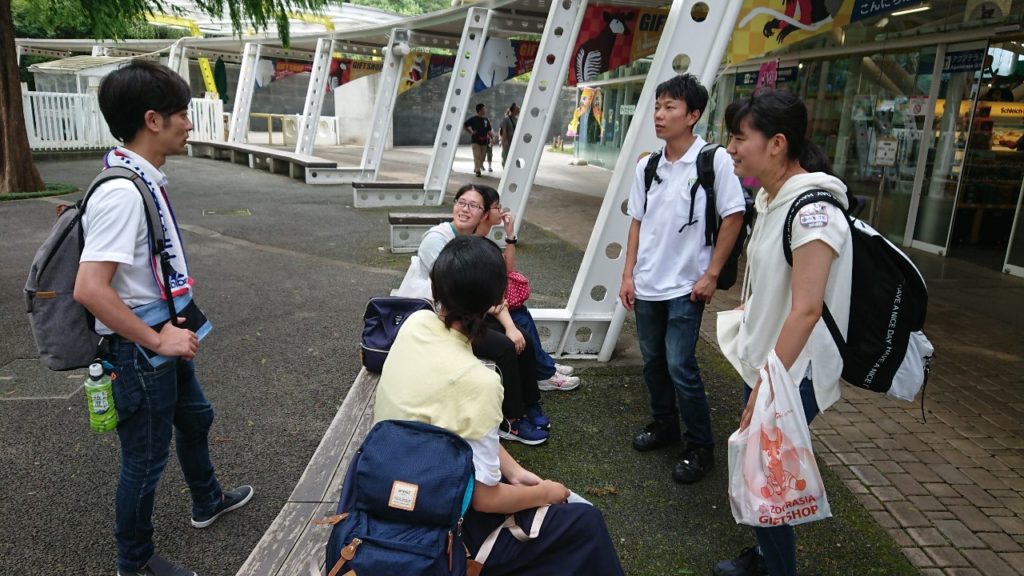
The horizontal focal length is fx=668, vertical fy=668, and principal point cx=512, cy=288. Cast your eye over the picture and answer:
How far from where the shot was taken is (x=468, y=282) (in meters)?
1.77

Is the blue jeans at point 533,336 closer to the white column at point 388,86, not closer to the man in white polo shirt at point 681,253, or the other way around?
the man in white polo shirt at point 681,253

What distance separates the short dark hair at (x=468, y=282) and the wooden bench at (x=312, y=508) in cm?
83

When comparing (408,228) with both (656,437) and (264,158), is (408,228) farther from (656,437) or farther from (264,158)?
(264,158)

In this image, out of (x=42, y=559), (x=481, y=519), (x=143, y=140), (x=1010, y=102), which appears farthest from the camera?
(x=1010, y=102)

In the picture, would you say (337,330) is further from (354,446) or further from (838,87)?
(838,87)

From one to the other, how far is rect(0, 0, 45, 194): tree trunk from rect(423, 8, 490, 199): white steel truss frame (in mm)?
6163

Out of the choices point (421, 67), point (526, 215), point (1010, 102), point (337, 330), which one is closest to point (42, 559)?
point (337, 330)

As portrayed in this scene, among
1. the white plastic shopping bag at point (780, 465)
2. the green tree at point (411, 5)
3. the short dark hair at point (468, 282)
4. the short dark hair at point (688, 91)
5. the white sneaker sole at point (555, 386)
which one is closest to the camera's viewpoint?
the short dark hair at point (468, 282)

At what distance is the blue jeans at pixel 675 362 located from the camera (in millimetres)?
3014

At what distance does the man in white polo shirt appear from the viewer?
2975 millimetres

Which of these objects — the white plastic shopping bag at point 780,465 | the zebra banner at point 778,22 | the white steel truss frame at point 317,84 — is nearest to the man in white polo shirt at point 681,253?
the white plastic shopping bag at point 780,465

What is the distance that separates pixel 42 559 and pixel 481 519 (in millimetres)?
1838

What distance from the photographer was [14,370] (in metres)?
4.12

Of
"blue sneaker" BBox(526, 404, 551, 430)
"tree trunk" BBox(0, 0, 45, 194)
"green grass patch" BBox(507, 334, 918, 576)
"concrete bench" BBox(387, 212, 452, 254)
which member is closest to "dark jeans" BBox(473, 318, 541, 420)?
"blue sneaker" BBox(526, 404, 551, 430)
